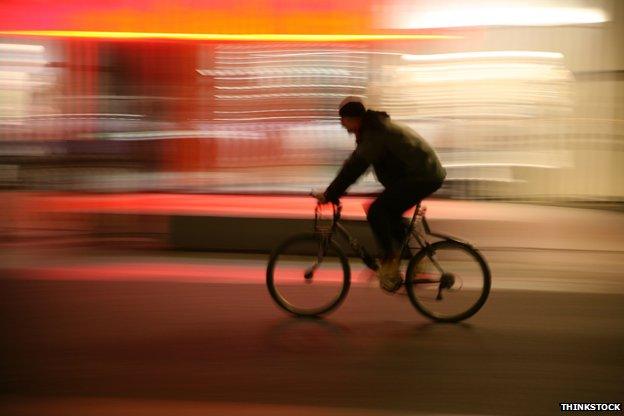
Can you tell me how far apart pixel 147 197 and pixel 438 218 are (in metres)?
3.73

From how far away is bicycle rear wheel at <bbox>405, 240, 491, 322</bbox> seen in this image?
602 cm

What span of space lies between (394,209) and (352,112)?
0.81 metres

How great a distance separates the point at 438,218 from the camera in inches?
356

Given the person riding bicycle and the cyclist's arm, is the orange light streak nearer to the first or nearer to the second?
the person riding bicycle

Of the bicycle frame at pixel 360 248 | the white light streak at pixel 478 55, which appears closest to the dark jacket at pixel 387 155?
the bicycle frame at pixel 360 248

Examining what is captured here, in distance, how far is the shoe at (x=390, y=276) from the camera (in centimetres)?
607

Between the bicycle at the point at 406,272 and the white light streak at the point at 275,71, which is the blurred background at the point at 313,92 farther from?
the bicycle at the point at 406,272

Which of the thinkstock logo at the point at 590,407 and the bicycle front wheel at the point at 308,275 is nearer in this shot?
the thinkstock logo at the point at 590,407

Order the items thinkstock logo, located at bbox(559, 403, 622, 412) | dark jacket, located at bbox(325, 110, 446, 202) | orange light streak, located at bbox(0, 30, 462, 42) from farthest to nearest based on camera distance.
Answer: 1. orange light streak, located at bbox(0, 30, 462, 42)
2. dark jacket, located at bbox(325, 110, 446, 202)
3. thinkstock logo, located at bbox(559, 403, 622, 412)

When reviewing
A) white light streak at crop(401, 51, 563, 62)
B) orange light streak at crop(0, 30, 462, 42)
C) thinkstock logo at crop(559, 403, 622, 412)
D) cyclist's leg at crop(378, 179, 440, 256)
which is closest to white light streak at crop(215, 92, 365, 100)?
orange light streak at crop(0, 30, 462, 42)

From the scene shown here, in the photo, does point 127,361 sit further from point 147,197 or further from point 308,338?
point 147,197

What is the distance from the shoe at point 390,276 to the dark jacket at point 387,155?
0.62 m

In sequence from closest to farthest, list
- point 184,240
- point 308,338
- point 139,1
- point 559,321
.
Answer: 1. point 308,338
2. point 559,321
3. point 184,240
4. point 139,1

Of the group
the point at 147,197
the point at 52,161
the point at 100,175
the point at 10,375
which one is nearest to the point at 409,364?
the point at 10,375
